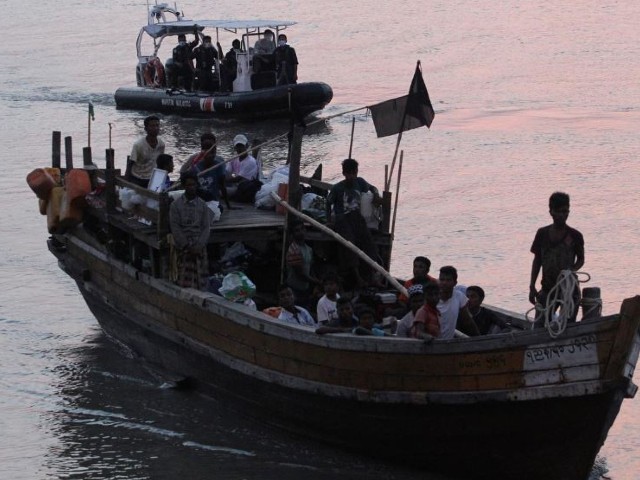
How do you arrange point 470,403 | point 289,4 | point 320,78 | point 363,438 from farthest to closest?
point 289,4 → point 320,78 → point 363,438 → point 470,403

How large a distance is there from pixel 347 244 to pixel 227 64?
15521 mm

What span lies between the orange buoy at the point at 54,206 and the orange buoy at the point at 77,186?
26 cm

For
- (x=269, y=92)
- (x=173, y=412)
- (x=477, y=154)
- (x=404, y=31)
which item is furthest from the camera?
(x=404, y=31)

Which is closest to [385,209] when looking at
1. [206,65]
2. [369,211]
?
[369,211]

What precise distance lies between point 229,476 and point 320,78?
22115 mm

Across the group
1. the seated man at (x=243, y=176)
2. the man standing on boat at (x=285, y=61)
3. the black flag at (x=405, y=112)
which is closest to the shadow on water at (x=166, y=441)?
the seated man at (x=243, y=176)

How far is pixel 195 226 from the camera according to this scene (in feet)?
34.6

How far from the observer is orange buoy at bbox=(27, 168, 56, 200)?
1266 centimetres

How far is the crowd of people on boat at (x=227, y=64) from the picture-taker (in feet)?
81.6

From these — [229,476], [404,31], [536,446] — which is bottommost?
[229,476]

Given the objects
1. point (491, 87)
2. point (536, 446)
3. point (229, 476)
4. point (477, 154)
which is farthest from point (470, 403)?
point (491, 87)

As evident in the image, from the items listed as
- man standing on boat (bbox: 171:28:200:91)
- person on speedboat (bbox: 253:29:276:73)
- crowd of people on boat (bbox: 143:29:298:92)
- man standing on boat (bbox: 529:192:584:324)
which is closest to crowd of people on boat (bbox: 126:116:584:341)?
man standing on boat (bbox: 529:192:584:324)

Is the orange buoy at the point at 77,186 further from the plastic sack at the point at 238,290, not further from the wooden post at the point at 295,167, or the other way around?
the plastic sack at the point at 238,290

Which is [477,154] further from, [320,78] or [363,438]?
[363,438]
